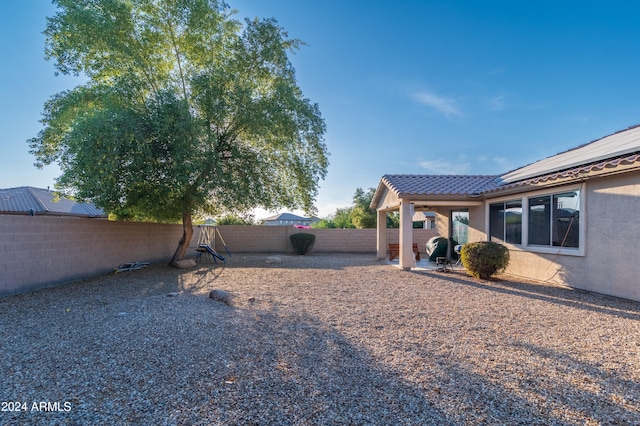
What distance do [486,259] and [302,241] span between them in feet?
35.8

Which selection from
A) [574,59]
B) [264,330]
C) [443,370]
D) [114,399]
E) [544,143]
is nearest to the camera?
[114,399]

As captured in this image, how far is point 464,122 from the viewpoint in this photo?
14820 mm

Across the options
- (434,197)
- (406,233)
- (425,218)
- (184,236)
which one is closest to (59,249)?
(184,236)

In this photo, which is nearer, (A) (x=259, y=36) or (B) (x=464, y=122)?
(A) (x=259, y=36)

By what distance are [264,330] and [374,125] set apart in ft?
39.2

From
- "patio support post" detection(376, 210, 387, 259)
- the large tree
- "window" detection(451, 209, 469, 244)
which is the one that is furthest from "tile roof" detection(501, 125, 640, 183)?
the large tree

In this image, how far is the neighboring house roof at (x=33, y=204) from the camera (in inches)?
640

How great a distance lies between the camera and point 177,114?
9.62 m

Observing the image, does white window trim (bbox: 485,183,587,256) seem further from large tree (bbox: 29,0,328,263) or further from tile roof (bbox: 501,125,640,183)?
large tree (bbox: 29,0,328,263)

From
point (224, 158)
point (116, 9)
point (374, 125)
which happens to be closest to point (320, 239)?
point (374, 125)

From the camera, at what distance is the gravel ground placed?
2.76 metres

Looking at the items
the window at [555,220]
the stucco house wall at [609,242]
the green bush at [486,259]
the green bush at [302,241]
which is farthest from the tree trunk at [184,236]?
the stucco house wall at [609,242]

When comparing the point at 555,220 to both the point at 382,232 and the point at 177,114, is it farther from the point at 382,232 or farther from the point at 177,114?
the point at 177,114

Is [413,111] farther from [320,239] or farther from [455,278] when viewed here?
[320,239]
